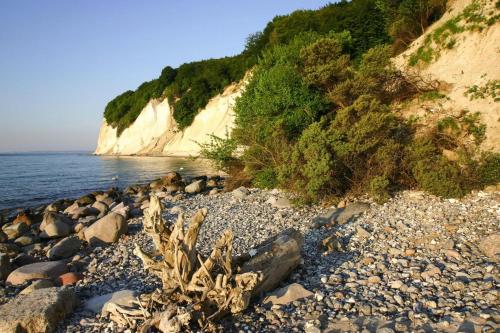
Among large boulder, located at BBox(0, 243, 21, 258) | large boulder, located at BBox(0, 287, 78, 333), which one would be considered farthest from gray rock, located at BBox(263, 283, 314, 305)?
large boulder, located at BBox(0, 243, 21, 258)

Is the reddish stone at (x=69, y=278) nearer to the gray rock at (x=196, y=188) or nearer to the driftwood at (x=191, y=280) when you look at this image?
the driftwood at (x=191, y=280)

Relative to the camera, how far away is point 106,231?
34.8 ft

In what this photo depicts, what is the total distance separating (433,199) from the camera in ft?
34.8

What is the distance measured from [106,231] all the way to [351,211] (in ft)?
25.2

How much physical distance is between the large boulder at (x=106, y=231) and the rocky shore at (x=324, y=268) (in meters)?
0.03

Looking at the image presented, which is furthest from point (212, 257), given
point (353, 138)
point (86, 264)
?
point (353, 138)

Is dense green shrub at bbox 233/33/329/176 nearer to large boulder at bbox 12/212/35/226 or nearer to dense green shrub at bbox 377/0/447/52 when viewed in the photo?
dense green shrub at bbox 377/0/447/52

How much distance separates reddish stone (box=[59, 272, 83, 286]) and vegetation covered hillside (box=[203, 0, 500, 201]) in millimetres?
7062

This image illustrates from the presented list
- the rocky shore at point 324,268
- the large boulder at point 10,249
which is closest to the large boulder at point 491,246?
the rocky shore at point 324,268

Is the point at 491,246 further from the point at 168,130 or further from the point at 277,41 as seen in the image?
the point at 168,130

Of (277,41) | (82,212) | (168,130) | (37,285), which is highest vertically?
(277,41)

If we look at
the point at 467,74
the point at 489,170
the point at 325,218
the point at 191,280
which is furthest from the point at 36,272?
the point at 467,74

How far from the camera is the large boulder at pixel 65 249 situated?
32.6 ft

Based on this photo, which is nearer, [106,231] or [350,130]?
[106,231]
